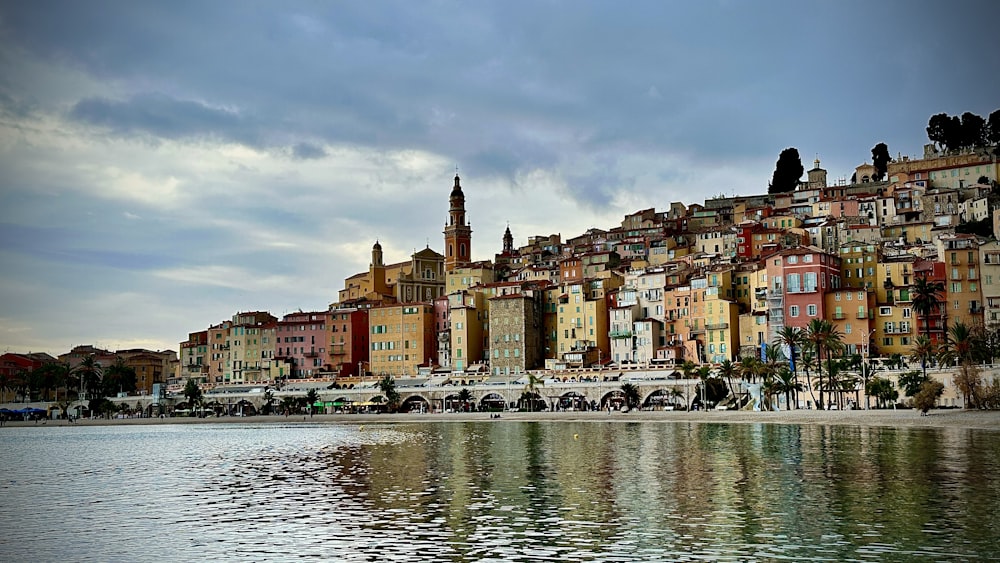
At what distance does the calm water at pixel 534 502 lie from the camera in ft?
83.0

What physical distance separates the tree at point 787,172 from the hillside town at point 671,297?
737 centimetres

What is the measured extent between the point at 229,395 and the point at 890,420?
8764 cm

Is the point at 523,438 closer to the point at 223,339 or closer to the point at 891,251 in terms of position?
the point at 891,251

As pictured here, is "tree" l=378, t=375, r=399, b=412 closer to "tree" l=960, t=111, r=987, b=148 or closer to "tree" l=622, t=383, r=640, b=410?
"tree" l=622, t=383, r=640, b=410

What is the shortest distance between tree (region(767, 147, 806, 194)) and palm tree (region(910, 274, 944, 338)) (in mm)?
→ 60778

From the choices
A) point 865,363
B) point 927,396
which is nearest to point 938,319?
point 865,363

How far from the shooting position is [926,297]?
8875 cm

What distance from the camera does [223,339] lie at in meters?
147

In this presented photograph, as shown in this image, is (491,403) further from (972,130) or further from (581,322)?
(972,130)

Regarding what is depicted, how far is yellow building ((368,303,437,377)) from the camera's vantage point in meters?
127

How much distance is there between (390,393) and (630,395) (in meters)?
28.8

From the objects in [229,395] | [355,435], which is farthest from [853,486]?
[229,395]

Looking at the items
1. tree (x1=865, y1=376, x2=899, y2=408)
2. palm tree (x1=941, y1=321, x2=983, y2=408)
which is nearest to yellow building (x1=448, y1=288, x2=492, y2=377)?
tree (x1=865, y1=376, x2=899, y2=408)

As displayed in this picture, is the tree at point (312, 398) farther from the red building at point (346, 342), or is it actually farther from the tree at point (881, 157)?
the tree at point (881, 157)
